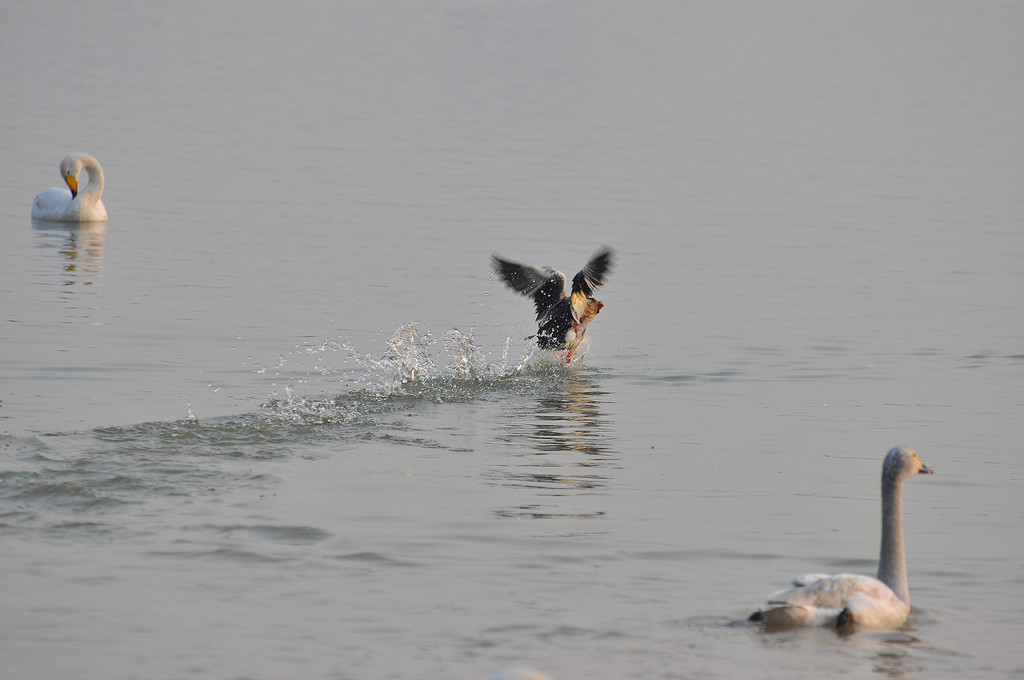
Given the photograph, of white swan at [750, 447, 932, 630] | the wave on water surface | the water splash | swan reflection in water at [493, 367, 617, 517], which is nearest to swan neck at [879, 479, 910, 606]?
white swan at [750, 447, 932, 630]

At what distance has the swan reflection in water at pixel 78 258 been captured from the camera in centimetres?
1647

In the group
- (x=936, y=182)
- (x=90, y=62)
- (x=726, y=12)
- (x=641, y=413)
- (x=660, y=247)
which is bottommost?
(x=641, y=413)

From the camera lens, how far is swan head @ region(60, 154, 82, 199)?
73.9 feet

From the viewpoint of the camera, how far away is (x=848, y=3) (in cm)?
9356

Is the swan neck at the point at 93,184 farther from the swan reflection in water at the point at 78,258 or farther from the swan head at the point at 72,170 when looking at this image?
the swan reflection in water at the point at 78,258

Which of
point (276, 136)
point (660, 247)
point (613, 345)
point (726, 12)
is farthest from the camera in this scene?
point (726, 12)

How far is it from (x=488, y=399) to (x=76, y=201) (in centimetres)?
1112

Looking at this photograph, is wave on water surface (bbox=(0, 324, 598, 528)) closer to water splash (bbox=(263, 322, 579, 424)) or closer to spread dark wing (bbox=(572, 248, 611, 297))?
water splash (bbox=(263, 322, 579, 424))

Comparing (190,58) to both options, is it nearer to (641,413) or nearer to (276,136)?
(276,136)

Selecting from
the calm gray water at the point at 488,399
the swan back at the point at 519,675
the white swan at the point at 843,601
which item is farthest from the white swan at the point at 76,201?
the swan back at the point at 519,675

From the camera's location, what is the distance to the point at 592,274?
1405 cm

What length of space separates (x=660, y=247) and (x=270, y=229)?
5.43m

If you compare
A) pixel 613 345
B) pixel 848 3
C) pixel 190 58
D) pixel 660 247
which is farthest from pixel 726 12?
pixel 613 345

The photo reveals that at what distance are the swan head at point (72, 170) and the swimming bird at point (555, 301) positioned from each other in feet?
33.8
